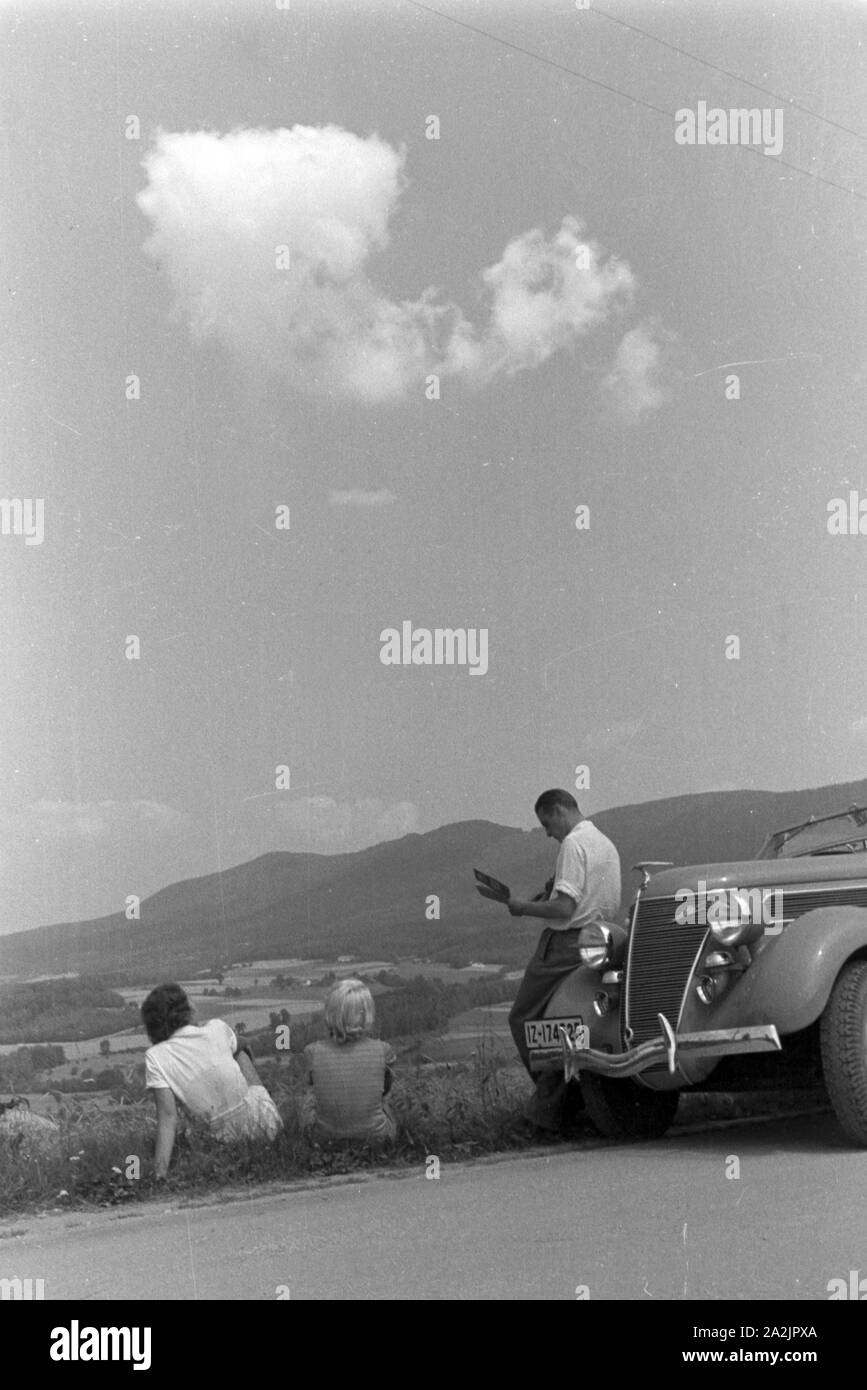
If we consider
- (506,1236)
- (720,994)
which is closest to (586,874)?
(720,994)

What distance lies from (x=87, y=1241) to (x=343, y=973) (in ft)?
14.7

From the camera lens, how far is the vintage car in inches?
278

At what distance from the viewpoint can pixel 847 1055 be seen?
276 inches

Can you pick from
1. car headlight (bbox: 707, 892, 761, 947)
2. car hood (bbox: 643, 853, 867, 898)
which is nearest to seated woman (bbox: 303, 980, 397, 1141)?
car hood (bbox: 643, 853, 867, 898)

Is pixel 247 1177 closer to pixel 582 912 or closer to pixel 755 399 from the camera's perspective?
pixel 582 912

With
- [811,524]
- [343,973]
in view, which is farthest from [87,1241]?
[811,524]

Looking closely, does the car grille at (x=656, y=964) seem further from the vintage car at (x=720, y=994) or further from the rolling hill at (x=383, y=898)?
the rolling hill at (x=383, y=898)

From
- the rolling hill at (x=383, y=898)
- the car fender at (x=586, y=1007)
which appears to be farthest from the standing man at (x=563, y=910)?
the rolling hill at (x=383, y=898)

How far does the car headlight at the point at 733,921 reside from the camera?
7320 millimetres

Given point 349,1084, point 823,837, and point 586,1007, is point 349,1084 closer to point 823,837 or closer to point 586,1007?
point 586,1007

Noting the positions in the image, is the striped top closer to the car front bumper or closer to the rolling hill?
the car front bumper

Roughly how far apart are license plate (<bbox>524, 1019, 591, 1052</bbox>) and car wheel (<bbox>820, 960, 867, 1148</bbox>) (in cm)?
120

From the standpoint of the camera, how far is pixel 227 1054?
7430mm

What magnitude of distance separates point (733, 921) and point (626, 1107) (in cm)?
132
